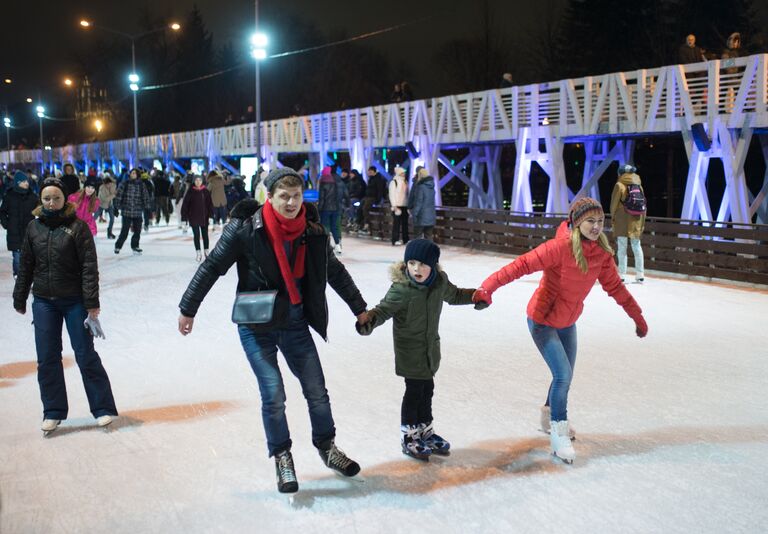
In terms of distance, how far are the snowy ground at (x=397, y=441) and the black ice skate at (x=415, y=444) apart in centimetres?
6

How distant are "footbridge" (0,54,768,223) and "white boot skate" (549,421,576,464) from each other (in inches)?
418

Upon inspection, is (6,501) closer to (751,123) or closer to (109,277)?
(109,277)

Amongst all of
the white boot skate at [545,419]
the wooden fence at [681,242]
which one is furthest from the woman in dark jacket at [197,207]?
the white boot skate at [545,419]

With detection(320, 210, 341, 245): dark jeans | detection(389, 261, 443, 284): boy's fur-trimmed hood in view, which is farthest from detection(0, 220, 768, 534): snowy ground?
detection(320, 210, 341, 245): dark jeans

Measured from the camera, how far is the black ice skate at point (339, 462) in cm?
422

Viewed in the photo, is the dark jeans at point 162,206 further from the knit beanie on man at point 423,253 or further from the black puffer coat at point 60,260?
the knit beanie on man at point 423,253

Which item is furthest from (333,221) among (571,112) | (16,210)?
(16,210)

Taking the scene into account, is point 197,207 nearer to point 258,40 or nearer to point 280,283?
point 258,40

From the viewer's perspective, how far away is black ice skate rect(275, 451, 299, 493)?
13.2 feet

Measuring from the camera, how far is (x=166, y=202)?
2514 centimetres

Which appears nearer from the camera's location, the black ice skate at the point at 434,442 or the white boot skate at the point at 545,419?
the black ice skate at the point at 434,442

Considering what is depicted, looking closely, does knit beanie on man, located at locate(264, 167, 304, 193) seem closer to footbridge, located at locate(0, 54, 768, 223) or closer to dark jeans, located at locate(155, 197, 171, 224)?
footbridge, located at locate(0, 54, 768, 223)

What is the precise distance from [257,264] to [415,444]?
135 centimetres

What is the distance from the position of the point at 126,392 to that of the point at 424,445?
2.55 metres
